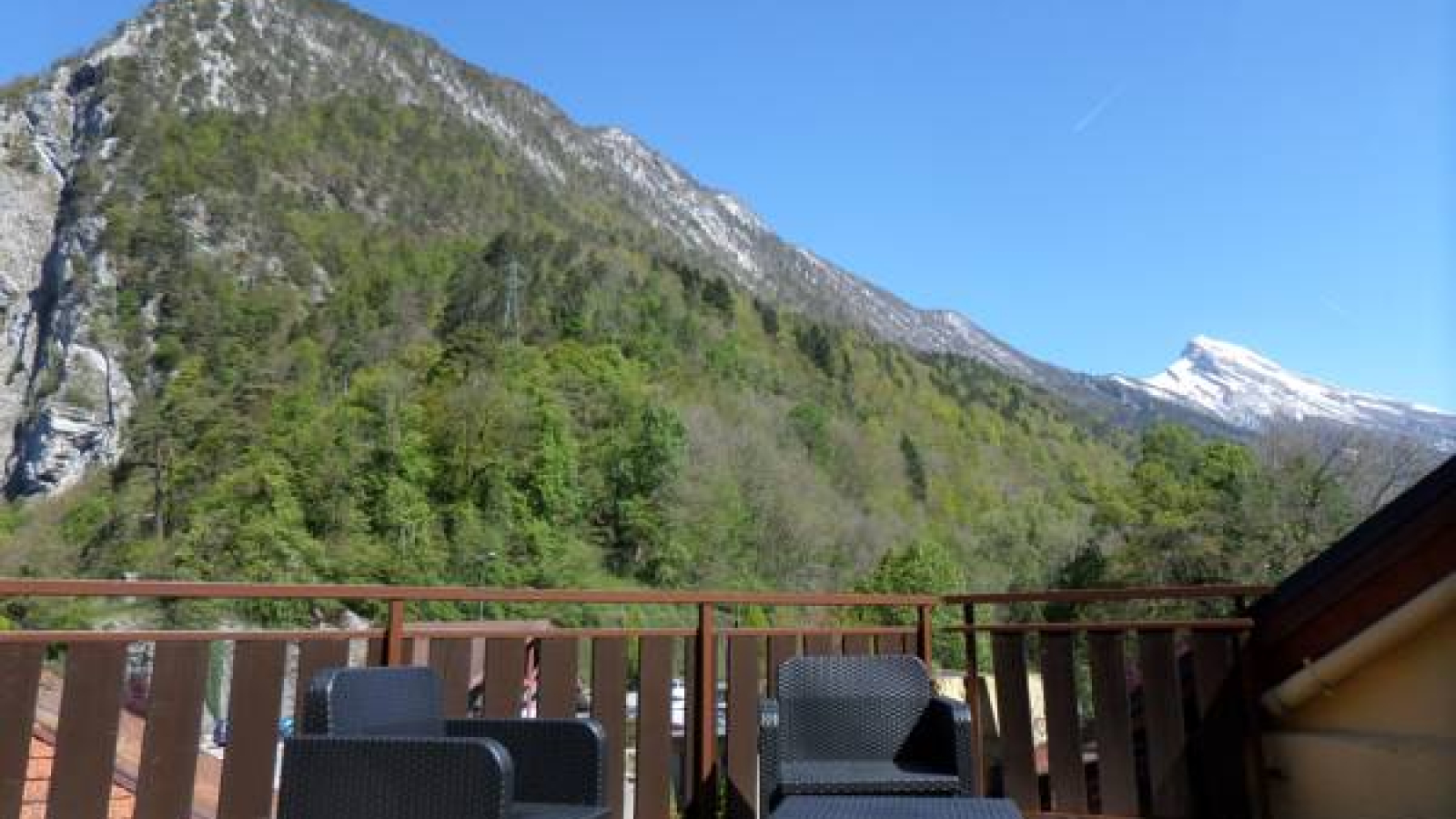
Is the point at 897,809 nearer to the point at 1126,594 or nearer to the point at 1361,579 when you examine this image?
the point at 1126,594

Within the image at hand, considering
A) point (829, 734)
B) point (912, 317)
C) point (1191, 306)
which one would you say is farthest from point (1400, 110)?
point (912, 317)

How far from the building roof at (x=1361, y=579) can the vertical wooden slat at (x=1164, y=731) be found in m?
0.28

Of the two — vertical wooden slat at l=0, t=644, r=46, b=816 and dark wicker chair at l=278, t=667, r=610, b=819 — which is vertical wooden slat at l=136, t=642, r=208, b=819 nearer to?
vertical wooden slat at l=0, t=644, r=46, b=816

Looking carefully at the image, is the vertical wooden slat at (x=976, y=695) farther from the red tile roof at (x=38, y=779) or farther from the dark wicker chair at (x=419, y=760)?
the red tile roof at (x=38, y=779)

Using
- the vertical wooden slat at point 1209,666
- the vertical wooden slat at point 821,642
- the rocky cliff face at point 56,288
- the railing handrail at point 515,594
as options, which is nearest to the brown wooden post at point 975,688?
the railing handrail at point 515,594

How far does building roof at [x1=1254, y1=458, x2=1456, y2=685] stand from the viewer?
260 centimetres

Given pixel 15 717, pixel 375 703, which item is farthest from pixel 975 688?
pixel 15 717

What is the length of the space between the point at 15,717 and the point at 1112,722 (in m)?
3.09

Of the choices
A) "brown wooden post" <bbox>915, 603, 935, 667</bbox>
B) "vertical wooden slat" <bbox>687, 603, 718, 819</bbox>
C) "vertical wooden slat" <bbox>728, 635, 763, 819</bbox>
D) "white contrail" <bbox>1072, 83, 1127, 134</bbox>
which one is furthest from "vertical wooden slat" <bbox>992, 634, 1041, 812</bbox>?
"white contrail" <bbox>1072, 83, 1127, 134</bbox>

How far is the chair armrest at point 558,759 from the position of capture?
7.80 ft

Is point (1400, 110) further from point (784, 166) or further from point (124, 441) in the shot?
point (124, 441)

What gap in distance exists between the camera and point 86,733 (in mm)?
2107

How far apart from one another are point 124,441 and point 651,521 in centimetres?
2937

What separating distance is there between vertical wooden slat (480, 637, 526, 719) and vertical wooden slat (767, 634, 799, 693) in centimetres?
103
